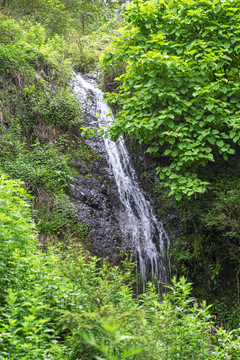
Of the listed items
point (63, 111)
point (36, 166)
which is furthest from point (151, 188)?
point (63, 111)

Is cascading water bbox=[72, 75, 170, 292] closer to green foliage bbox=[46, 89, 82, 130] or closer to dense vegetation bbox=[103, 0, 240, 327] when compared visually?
dense vegetation bbox=[103, 0, 240, 327]

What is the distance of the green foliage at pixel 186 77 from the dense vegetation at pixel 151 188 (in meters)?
0.03

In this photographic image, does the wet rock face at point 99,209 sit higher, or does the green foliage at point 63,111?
the green foliage at point 63,111

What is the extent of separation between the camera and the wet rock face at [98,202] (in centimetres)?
683

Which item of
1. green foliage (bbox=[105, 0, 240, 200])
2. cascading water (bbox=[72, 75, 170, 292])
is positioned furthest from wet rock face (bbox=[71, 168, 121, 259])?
green foliage (bbox=[105, 0, 240, 200])

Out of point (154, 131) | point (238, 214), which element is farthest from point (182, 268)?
point (154, 131)

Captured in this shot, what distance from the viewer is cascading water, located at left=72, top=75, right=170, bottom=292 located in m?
6.83

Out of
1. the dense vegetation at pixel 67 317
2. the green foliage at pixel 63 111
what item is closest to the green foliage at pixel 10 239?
the dense vegetation at pixel 67 317

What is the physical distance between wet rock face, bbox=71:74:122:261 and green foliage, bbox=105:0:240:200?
145cm

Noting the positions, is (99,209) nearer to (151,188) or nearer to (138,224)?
(138,224)

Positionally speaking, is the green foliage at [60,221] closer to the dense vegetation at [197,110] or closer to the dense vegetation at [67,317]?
the dense vegetation at [197,110]

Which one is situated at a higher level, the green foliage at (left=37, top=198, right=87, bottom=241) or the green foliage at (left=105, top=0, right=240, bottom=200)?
the green foliage at (left=105, top=0, right=240, bottom=200)

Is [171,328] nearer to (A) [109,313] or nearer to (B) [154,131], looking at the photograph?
(A) [109,313]

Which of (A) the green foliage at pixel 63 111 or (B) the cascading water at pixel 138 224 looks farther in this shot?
(A) the green foliage at pixel 63 111
